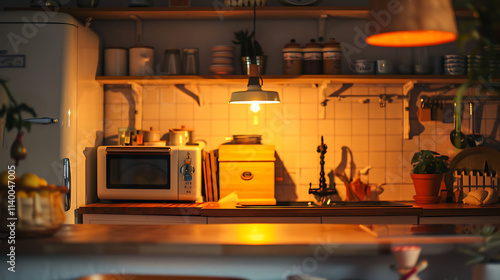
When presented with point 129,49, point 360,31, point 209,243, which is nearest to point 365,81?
point 360,31

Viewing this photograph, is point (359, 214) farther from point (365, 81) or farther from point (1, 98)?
point (1, 98)

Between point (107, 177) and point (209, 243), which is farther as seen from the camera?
point (107, 177)

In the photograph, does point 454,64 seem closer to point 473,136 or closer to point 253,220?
point 473,136

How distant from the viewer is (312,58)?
359cm

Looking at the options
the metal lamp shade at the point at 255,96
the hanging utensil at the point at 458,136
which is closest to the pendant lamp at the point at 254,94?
the metal lamp shade at the point at 255,96

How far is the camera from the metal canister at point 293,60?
11.8ft

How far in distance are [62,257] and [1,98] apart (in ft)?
5.98

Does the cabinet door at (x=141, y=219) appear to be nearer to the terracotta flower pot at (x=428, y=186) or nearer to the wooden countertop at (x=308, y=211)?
the wooden countertop at (x=308, y=211)

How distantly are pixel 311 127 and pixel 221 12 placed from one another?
42.2 inches

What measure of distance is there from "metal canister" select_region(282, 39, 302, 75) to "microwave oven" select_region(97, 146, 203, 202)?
845 mm

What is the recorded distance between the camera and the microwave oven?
3.37m

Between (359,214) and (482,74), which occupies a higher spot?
(482,74)

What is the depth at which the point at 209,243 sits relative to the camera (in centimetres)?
164

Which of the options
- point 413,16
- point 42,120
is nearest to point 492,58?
point 413,16
